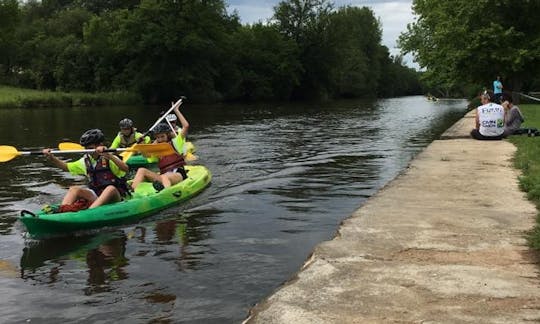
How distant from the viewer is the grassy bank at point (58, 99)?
151 feet

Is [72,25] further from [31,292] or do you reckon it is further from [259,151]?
[31,292]

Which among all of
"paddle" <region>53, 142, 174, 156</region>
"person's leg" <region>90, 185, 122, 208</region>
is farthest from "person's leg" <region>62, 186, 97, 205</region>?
"paddle" <region>53, 142, 174, 156</region>

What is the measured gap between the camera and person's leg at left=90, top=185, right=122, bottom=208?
27.8 feet

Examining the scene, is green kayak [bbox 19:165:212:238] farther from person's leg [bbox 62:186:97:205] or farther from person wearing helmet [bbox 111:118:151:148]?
person wearing helmet [bbox 111:118:151:148]

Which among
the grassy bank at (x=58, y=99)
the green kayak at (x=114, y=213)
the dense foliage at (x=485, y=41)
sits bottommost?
the green kayak at (x=114, y=213)

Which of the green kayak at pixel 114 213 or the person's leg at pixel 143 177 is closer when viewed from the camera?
the green kayak at pixel 114 213

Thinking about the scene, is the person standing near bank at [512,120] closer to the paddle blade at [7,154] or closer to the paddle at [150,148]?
the paddle at [150,148]

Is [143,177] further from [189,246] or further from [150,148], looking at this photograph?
[189,246]

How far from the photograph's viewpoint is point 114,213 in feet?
27.8

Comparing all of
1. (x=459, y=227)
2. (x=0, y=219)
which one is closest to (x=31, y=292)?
(x=0, y=219)

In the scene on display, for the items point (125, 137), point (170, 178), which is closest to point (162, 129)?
point (170, 178)

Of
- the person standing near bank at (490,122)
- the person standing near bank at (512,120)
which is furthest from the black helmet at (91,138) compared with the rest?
the person standing near bank at (512,120)

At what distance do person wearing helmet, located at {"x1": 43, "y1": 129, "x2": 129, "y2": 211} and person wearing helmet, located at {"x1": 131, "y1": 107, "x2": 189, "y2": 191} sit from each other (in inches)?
45.8

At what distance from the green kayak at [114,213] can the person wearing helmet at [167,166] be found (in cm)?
12
